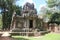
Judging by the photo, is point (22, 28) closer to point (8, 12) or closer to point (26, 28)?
point (26, 28)

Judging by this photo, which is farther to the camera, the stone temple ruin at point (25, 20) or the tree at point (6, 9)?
the tree at point (6, 9)

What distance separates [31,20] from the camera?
97.0 ft

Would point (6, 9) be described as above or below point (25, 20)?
above

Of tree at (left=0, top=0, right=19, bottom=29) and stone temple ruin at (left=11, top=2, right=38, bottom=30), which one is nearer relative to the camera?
stone temple ruin at (left=11, top=2, right=38, bottom=30)

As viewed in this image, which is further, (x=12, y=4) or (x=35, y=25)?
(x=12, y=4)

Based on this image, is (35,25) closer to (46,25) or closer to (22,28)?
(22,28)

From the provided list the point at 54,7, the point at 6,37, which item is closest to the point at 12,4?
the point at 54,7

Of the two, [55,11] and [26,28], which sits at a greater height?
[55,11]

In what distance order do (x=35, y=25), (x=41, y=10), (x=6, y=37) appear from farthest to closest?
1. (x=41, y=10)
2. (x=35, y=25)
3. (x=6, y=37)

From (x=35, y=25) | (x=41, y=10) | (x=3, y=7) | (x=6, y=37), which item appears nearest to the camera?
(x=6, y=37)

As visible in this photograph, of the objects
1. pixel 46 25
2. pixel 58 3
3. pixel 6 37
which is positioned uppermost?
pixel 58 3

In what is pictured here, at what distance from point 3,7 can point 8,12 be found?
2.46 meters

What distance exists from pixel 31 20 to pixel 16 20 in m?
2.97

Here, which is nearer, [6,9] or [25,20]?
[25,20]
